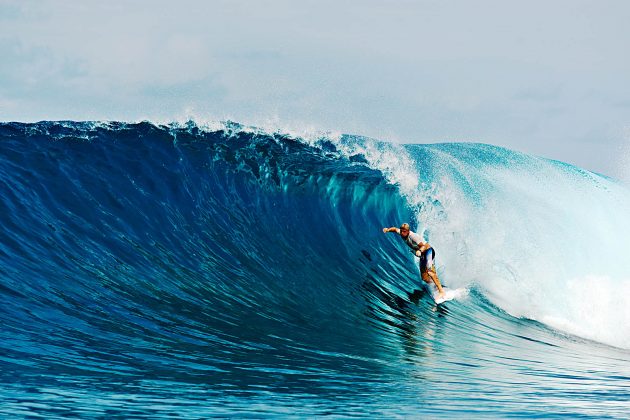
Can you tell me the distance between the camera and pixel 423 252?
464 inches

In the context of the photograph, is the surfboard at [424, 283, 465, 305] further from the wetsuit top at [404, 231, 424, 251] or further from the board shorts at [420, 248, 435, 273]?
the wetsuit top at [404, 231, 424, 251]

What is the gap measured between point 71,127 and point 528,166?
11532mm

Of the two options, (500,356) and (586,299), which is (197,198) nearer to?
(500,356)

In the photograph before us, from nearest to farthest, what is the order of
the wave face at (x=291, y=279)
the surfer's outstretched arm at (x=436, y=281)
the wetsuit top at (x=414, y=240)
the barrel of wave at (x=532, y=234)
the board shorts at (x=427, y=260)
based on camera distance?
the wave face at (x=291, y=279)
the surfer's outstretched arm at (x=436, y=281)
the board shorts at (x=427, y=260)
the wetsuit top at (x=414, y=240)
the barrel of wave at (x=532, y=234)

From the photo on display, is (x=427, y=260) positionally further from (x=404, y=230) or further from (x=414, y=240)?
(x=404, y=230)

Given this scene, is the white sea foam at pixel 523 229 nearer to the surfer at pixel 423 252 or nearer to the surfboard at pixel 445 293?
the surfboard at pixel 445 293

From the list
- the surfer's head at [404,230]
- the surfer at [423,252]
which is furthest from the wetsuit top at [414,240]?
the surfer's head at [404,230]

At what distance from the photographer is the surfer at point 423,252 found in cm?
1173

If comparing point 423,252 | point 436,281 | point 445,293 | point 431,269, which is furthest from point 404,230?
point 445,293

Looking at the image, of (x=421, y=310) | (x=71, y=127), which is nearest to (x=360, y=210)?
(x=421, y=310)

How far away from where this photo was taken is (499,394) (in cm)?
659

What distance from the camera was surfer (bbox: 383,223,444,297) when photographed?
11734mm

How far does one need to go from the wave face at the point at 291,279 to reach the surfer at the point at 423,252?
408 millimetres

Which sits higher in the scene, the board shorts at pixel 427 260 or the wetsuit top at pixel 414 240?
the wetsuit top at pixel 414 240
